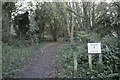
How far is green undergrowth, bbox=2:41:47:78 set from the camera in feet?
15.1

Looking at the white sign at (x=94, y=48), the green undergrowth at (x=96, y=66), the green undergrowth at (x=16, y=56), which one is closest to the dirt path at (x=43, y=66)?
the green undergrowth at (x=16, y=56)

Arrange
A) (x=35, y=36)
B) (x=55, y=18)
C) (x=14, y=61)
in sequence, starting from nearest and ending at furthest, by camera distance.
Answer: (x=14, y=61) < (x=35, y=36) < (x=55, y=18)

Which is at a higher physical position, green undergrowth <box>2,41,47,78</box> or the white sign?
the white sign

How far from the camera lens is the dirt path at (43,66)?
4.56m

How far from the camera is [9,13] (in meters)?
7.13

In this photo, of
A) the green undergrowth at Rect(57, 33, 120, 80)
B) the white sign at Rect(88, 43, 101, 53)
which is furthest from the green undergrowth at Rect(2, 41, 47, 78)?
the white sign at Rect(88, 43, 101, 53)

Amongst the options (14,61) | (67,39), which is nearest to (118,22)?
(67,39)

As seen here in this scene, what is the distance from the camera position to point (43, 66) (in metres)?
5.20

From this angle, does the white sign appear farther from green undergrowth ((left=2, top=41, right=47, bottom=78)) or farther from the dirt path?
green undergrowth ((left=2, top=41, right=47, bottom=78))

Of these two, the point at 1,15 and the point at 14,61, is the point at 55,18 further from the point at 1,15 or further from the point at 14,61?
the point at 14,61

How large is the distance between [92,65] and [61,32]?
4.37m

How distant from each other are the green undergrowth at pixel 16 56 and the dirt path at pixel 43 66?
17cm

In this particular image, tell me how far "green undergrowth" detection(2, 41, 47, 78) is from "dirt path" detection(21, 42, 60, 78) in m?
0.17

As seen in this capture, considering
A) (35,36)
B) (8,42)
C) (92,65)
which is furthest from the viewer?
(35,36)
